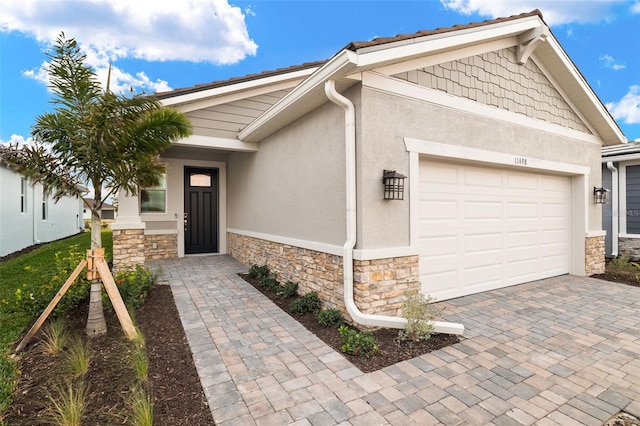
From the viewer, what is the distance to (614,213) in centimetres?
955

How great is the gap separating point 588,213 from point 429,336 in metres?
6.26

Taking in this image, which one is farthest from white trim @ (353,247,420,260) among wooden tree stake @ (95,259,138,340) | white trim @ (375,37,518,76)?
wooden tree stake @ (95,259,138,340)

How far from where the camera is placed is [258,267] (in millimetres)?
7070

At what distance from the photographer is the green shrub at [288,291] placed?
18.0ft

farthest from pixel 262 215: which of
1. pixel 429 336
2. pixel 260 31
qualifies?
pixel 260 31

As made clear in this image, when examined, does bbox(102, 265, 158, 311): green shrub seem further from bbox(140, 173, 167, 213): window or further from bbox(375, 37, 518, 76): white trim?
bbox(375, 37, 518, 76): white trim

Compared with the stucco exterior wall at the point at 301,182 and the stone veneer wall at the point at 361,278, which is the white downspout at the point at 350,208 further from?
the stucco exterior wall at the point at 301,182

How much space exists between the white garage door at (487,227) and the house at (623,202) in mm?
3755

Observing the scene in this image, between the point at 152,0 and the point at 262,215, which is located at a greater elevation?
the point at 152,0

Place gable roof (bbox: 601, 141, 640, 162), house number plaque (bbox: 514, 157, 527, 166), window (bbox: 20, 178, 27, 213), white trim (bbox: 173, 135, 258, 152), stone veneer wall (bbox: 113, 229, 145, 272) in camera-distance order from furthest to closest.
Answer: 1. window (bbox: 20, 178, 27, 213)
2. gable roof (bbox: 601, 141, 640, 162)
3. white trim (bbox: 173, 135, 258, 152)
4. stone veneer wall (bbox: 113, 229, 145, 272)
5. house number plaque (bbox: 514, 157, 527, 166)

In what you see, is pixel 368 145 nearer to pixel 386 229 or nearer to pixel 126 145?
pixel 386 229

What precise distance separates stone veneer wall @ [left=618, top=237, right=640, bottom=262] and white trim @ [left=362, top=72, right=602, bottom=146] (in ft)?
15.8

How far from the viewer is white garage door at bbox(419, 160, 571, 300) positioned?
5.11 metres

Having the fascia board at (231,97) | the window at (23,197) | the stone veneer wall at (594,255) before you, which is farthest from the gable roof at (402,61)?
the window at (23,197)
